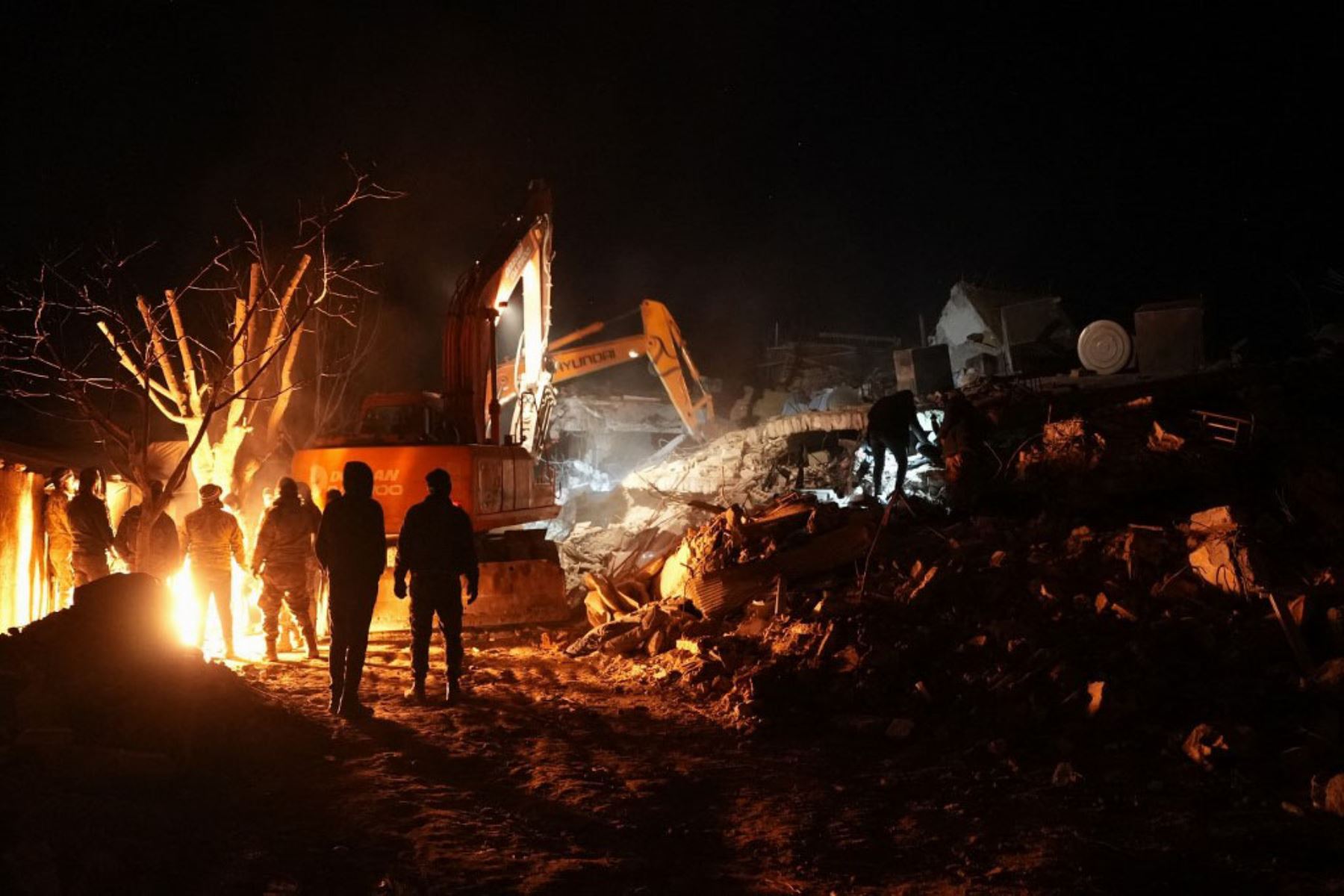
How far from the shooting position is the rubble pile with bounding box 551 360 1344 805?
5.39m

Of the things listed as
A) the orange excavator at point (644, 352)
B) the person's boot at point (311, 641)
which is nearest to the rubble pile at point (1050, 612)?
the person's boot at point (311, 641)

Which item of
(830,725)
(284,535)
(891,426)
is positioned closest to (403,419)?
(284,535)

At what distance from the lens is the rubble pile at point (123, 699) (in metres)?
4.32

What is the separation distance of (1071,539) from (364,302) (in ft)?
62.4

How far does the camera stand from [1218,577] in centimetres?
656

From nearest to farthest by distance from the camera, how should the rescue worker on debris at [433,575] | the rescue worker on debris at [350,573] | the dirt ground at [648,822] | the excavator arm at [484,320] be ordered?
1. the dirt ground at [648,822]
2. the rescue worker on debris at [350,573]
3. the rescue worker on debris at [433,575]
4. the excavator arm at [484,320]

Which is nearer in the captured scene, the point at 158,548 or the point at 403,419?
the point at 158,548

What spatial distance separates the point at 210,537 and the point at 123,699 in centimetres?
387

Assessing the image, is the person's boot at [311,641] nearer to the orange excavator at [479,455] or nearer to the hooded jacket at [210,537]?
the hooded jacket at [210,537]

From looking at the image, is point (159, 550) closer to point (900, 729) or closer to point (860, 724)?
point (860, 724)

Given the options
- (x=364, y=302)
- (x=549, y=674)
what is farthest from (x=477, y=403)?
(x=364, y=302)

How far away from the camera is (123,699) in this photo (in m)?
4.88

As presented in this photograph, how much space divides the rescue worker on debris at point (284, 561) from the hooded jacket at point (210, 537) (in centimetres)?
36

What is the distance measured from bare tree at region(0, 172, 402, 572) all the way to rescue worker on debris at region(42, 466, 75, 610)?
61cm
